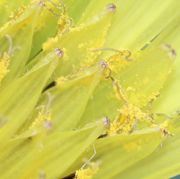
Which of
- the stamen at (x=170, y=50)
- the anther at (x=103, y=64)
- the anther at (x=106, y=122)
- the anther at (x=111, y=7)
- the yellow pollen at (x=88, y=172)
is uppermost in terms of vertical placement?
the anther at (x=111, y=7)

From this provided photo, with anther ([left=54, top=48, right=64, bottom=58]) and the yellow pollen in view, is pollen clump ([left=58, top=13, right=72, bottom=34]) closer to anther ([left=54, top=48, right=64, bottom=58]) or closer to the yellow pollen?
anther ([left=54, top=48, right=64, bottom=58])

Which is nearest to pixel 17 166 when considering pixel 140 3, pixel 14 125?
pixel 14 125

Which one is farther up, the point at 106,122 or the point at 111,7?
the point at 111,7

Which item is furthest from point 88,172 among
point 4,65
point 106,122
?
point 4,65

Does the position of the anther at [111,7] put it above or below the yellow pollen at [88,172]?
above

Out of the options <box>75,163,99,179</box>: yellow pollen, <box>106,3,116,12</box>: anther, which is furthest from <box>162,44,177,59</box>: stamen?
<box>75,163,99,179</box>: yellow pollen

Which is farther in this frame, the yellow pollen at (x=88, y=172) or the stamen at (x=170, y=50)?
the stamen at (x=170, y=50)

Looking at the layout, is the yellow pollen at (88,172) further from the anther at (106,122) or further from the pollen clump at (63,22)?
the pollen clump at (63,22)

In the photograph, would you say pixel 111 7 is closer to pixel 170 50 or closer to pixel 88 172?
pixel 170 50

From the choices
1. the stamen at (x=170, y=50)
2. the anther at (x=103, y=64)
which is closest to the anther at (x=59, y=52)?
the anther at (x=103, y=64)
